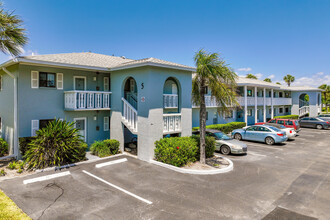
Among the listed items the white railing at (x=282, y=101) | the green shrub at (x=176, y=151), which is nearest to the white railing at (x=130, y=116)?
the green shrub at (x=176, y=151)

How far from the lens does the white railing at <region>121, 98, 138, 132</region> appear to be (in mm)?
12141

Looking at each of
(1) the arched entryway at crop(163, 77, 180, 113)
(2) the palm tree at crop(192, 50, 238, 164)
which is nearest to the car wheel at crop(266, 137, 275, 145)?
(2) the palm tree at crop(192, 50, 238, 164)

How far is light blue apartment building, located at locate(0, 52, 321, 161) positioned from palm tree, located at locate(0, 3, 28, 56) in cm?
69

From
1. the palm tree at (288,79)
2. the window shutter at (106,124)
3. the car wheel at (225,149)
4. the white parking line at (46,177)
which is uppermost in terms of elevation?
the palm tree at (288,79)

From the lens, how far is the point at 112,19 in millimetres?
18078

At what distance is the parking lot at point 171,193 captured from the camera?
608cm

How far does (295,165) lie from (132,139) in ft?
36.3

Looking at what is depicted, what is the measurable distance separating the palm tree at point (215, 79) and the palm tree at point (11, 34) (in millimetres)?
9440

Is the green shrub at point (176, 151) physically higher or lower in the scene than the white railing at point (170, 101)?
lower

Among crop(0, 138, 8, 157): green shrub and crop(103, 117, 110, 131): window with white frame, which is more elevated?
crop(103, 117, 110, 131): window with white frame

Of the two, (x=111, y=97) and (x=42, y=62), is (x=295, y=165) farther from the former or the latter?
(x=42, y=62)

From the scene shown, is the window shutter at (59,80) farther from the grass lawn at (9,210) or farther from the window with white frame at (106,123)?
the grass lawn at (9,210)

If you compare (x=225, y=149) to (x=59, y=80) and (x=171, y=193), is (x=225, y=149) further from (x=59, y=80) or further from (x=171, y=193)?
(x=59, y=80)

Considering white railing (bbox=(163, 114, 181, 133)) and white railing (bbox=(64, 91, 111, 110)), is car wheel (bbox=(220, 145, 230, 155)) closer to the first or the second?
white railing (bbox=(163, 114, 181, 133))
